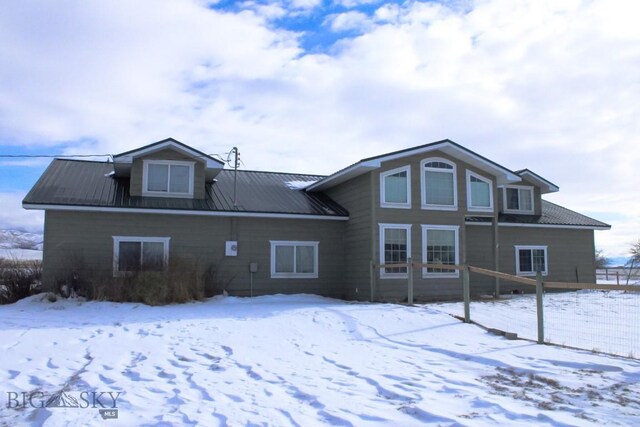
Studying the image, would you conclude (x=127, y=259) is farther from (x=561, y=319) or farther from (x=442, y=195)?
(x=561, y=319)

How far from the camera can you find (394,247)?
17.2 metres

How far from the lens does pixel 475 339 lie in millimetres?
9250

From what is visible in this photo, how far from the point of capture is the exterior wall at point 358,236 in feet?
56.3

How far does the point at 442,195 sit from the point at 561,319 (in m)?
6.10

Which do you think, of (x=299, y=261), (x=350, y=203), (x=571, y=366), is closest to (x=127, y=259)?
(x=299, y=261)

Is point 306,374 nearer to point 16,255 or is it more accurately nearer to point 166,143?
point 166,143

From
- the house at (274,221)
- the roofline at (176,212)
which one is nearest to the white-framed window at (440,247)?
the house at (274,221)

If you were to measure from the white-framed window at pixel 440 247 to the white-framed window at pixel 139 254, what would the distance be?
26.4 feet

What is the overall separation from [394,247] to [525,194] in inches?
345

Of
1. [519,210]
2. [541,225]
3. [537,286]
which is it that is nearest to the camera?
[537,286]

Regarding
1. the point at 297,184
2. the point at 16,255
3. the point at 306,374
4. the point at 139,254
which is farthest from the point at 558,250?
the point at 16,255

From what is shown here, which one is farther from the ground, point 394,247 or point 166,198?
point 166,198

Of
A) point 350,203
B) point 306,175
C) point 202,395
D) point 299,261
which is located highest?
point 306,175

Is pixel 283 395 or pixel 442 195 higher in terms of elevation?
pixel 442 195
